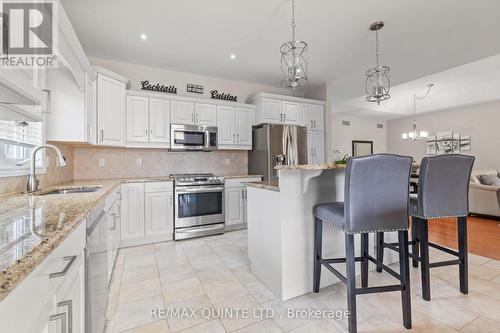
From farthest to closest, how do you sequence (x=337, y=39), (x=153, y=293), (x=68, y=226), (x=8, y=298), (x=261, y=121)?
(x=261, y=121), (x=337, y=39), (x=153, y=293), (x=68, y=226), (x=8, y=298)

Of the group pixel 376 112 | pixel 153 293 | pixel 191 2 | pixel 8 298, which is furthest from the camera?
pixel 376 112

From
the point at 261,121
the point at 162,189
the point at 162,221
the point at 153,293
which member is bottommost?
the point at 153,293

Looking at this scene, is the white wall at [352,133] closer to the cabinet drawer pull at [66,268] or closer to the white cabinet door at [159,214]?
the white cabinet door at [159,214]

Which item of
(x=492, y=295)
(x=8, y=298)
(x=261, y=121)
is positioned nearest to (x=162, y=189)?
(x=261, y=121)

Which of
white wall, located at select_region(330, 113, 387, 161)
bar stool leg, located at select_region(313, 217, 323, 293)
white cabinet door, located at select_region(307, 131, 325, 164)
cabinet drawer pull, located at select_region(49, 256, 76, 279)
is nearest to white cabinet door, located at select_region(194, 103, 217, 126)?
white cabinet door, located at select_region(307, 131, 325, 164)

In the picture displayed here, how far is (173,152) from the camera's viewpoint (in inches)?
157

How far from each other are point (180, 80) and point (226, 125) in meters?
1.13

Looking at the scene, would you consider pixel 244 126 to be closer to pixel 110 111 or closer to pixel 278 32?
pixel 278 32

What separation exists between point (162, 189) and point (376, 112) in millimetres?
6980

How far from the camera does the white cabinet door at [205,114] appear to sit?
12.7 ft

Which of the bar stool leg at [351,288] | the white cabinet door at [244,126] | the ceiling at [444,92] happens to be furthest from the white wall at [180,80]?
the bar stool leg at [351,288]

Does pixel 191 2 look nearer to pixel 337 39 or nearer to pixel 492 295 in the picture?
pixel 337 39

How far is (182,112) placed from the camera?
376 cm

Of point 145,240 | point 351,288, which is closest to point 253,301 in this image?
point 351,288
